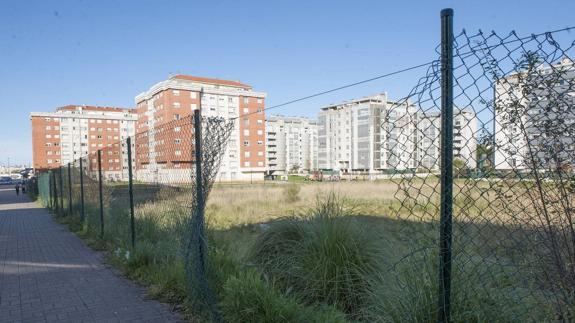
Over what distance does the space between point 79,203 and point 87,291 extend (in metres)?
7.69

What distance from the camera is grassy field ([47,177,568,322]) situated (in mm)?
2729

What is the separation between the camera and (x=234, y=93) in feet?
244

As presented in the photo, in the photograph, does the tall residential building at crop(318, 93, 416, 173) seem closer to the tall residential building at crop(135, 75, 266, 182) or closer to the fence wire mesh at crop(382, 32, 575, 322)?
the tall residential building at crop(135, 75, 266, 182)

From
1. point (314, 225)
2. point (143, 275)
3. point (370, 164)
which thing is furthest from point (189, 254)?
point (370, 164)

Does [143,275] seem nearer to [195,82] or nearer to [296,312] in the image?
[296,312]

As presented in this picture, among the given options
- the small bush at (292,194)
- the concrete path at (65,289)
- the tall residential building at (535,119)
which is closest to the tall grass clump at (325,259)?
the concrete path at (65,289)

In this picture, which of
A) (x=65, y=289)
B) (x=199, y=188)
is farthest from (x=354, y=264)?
(x=65, y=289)

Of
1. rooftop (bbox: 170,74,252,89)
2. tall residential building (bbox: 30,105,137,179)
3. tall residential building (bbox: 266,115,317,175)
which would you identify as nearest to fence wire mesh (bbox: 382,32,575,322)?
rooftop (bbox: 170,74,252,89)

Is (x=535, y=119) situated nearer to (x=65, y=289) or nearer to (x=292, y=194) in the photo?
(x=65, y=289)

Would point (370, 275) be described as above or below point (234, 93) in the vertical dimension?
below

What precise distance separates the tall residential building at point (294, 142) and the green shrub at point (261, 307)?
11387 centimetres

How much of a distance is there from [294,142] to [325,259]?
129 meters

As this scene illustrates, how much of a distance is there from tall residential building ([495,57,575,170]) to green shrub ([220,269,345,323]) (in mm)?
1812

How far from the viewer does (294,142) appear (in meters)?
132
